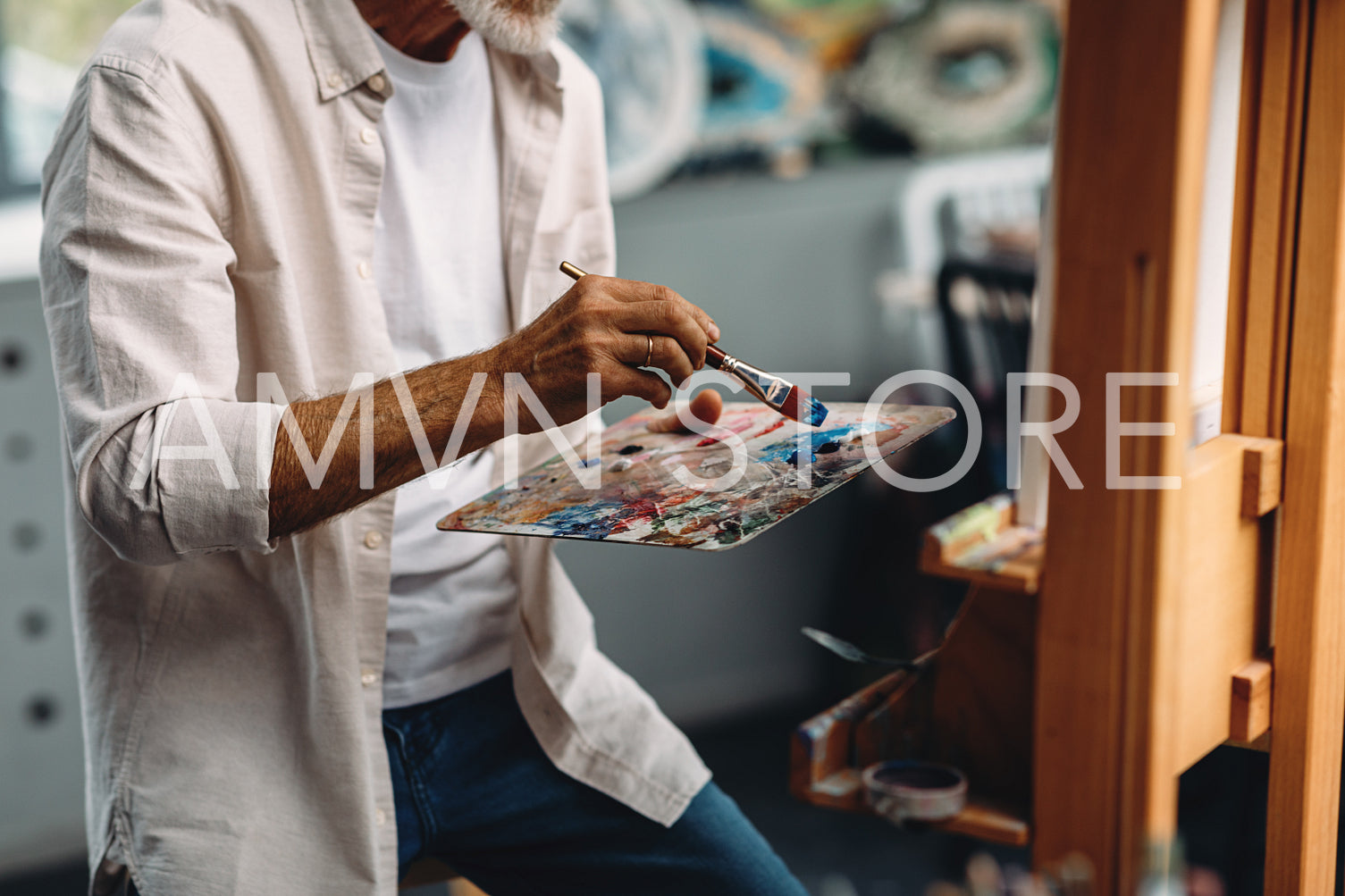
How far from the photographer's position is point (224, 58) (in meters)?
1.01

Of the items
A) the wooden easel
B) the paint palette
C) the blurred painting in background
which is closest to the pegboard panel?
the blurred painting in background

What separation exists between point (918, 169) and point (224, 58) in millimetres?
2117

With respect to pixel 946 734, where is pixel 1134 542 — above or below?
above

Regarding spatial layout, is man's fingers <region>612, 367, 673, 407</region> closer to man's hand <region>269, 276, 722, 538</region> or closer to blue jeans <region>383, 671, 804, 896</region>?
man's hand <region>269, 276, 722, 538</region>

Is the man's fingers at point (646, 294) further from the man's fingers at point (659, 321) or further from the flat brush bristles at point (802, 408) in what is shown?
the flat brush bristles at point (802, 408)

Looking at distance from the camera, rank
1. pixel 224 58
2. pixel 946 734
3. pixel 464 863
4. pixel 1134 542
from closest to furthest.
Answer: pixel 1134 542 → pixel 224 58 → pixel 946 734 → pixel 464 863

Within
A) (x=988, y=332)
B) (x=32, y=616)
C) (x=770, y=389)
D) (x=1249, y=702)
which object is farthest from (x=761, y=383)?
(x=32, y=616)

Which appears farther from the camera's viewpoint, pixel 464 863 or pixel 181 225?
pixel 464 863

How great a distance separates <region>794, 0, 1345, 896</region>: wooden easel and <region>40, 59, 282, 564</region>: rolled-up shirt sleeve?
53cm

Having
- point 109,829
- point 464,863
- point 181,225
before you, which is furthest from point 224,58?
point 464,863

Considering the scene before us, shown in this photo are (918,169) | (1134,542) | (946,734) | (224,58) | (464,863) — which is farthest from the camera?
(918,169)

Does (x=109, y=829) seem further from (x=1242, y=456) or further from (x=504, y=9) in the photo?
(x=1242, y=456)

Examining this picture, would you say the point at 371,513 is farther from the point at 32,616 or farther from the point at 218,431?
the point at 32,616

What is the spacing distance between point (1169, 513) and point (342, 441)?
0.57 meters
